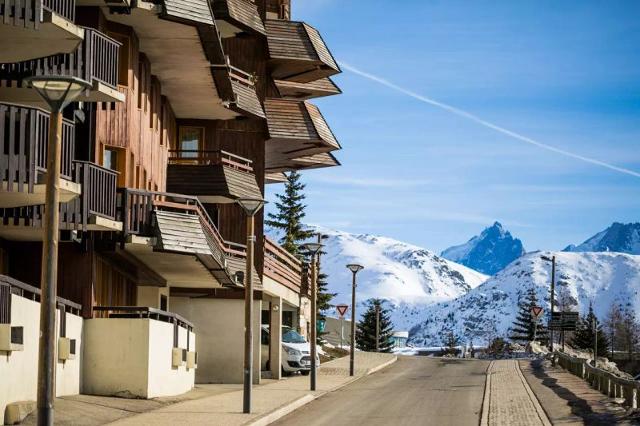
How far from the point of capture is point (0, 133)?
2292cm

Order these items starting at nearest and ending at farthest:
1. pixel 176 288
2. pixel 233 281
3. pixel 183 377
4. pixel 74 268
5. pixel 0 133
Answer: pixel 0 133, pixel 74 268, pixel 183 377, pixel 233 281, pixel 176 288

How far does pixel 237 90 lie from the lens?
43.3m

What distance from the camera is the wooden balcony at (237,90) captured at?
3812 cm

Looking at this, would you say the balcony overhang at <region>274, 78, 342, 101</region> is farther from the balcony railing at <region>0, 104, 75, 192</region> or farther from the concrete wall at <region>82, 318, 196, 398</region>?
the balcony railing at <region>0, 104, 75, 192</region>

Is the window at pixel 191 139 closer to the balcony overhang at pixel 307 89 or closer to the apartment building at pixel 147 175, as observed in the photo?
the apartment building at pixel 147 175

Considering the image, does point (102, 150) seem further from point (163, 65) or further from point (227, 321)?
point (227, 321)

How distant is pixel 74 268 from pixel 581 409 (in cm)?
1319

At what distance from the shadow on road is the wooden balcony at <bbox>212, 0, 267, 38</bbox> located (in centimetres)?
1637

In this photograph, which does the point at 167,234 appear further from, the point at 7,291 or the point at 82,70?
the point at 7,291

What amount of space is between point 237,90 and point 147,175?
7.69 m

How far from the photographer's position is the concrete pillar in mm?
48600

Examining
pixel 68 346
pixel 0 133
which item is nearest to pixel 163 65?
pixel 68 346

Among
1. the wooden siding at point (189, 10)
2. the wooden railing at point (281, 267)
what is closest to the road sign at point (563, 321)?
the wooden railing at point (281, 267)

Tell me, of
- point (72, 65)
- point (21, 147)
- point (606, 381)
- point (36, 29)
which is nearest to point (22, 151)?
point (21, 147)
